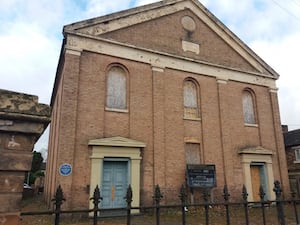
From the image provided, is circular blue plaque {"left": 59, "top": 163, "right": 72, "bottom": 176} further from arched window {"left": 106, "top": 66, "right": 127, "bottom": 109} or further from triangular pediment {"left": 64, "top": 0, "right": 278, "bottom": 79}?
triangular pediment {"left": 64, "top": 0, "right": 278, "bottom": 79}

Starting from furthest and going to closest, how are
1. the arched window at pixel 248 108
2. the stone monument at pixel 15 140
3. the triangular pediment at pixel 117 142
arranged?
the arched window at pixel 248 108
the triangular pediment at pixel 117 142
the stone monument at pixel 15 140

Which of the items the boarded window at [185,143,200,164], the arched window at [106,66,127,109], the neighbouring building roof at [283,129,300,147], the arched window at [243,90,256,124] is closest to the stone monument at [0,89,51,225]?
the arched window at [106,66,127,109]

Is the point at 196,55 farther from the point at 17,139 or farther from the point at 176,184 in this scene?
Result: the point at 17,139

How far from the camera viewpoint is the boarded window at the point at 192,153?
14688 millimetres

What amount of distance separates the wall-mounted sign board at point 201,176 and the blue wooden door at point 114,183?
10.5 ft

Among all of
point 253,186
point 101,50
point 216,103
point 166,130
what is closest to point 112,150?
point 166,130

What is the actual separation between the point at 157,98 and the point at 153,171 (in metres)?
3.79

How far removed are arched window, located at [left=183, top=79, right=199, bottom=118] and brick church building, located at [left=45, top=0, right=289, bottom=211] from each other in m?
0.06

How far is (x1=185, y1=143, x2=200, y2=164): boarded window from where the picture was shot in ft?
48.2

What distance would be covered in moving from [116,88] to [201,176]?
20.1ft

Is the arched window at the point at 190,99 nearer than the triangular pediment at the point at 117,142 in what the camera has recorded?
No

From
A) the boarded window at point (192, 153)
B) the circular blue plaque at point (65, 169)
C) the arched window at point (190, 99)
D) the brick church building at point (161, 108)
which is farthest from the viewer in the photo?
the arched window at point (190, 99)

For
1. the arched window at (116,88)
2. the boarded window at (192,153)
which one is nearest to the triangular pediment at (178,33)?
the arched window at (116,88)

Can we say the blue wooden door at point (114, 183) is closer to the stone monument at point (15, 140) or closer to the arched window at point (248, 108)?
the arched window at point (248, 108)
